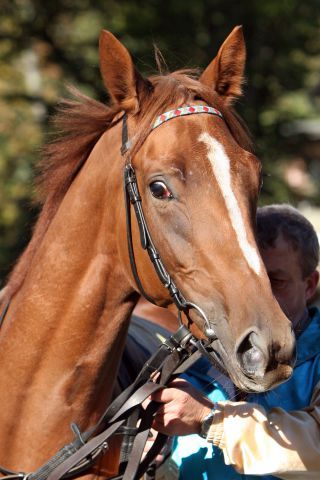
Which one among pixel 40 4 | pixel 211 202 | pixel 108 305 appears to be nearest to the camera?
pixel 211 202

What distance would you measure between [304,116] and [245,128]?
35.8 feet

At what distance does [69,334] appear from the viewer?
2.73 m

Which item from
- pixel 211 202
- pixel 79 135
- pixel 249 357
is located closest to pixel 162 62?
pixel 79 135

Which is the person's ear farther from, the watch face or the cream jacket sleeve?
the watch face

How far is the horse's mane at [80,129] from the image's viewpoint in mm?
2686

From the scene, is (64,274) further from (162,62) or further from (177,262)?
(162,62)

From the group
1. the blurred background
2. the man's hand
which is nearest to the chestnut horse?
the man's hand

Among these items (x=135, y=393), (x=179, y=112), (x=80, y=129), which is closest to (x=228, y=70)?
(x=179, y=112)

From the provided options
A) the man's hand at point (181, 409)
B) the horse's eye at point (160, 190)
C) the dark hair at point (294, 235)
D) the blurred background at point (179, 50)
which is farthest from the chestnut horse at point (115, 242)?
the blurred background at point (179, 50)

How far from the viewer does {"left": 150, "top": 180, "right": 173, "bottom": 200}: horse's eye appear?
8.16 ft

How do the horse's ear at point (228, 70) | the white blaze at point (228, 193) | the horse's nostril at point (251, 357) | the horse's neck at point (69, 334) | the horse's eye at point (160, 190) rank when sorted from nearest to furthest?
the horse's nostril at point (251, 357) → the white blaze at point (228, 193) → the horse's eye at point (160, 190) → the horse's neck at point (69, 334) → the horse's ear at point (228, 70)

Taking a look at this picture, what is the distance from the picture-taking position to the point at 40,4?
10.9m

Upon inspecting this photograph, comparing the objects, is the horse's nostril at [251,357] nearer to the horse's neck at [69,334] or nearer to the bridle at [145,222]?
the bridle at [145,222]

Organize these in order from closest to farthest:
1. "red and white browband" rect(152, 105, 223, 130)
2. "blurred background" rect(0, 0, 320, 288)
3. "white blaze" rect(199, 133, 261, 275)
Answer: "white blaze" rect(199, 133, 261, 275)
"red and white browband" rect(152, 105, 223, 130)
"blurred background" rect(0, 0, 320, 288)
